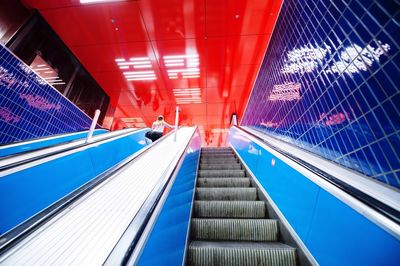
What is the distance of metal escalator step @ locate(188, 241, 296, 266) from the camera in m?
1.70

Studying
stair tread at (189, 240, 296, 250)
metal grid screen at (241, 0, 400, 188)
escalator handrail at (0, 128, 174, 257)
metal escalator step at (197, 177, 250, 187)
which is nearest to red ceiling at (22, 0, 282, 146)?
metal grid screen at (241, 0, 400, 188)

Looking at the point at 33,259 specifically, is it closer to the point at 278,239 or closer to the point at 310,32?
the point at 278,239

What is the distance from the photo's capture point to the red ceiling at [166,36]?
4.27m

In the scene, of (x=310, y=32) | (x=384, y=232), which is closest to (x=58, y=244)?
(x=384, y=232)

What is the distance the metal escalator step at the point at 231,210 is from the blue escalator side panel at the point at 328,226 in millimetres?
293

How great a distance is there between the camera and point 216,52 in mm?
5551

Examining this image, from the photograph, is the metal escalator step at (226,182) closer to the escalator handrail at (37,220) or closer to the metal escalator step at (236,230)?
the metal escalator step at (236,230)

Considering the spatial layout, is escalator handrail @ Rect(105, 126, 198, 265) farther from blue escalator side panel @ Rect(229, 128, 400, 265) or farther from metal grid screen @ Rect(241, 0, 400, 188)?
metal grid screen @ Rect(241, 0, 400, 188)

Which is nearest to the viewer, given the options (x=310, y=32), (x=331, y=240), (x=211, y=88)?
(x=331, y=240)

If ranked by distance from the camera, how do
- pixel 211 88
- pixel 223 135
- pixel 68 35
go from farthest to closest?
pixel 223 135 → pixel 211 88 → pixel 68 35

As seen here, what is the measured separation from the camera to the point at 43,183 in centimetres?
215

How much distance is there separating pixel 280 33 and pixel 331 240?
3237 mm

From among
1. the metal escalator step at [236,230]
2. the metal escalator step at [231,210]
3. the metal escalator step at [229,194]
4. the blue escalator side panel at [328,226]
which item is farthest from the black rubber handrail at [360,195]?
the metal escalator step at [229,194]

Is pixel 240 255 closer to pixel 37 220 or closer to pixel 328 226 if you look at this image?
pixel 328 226
